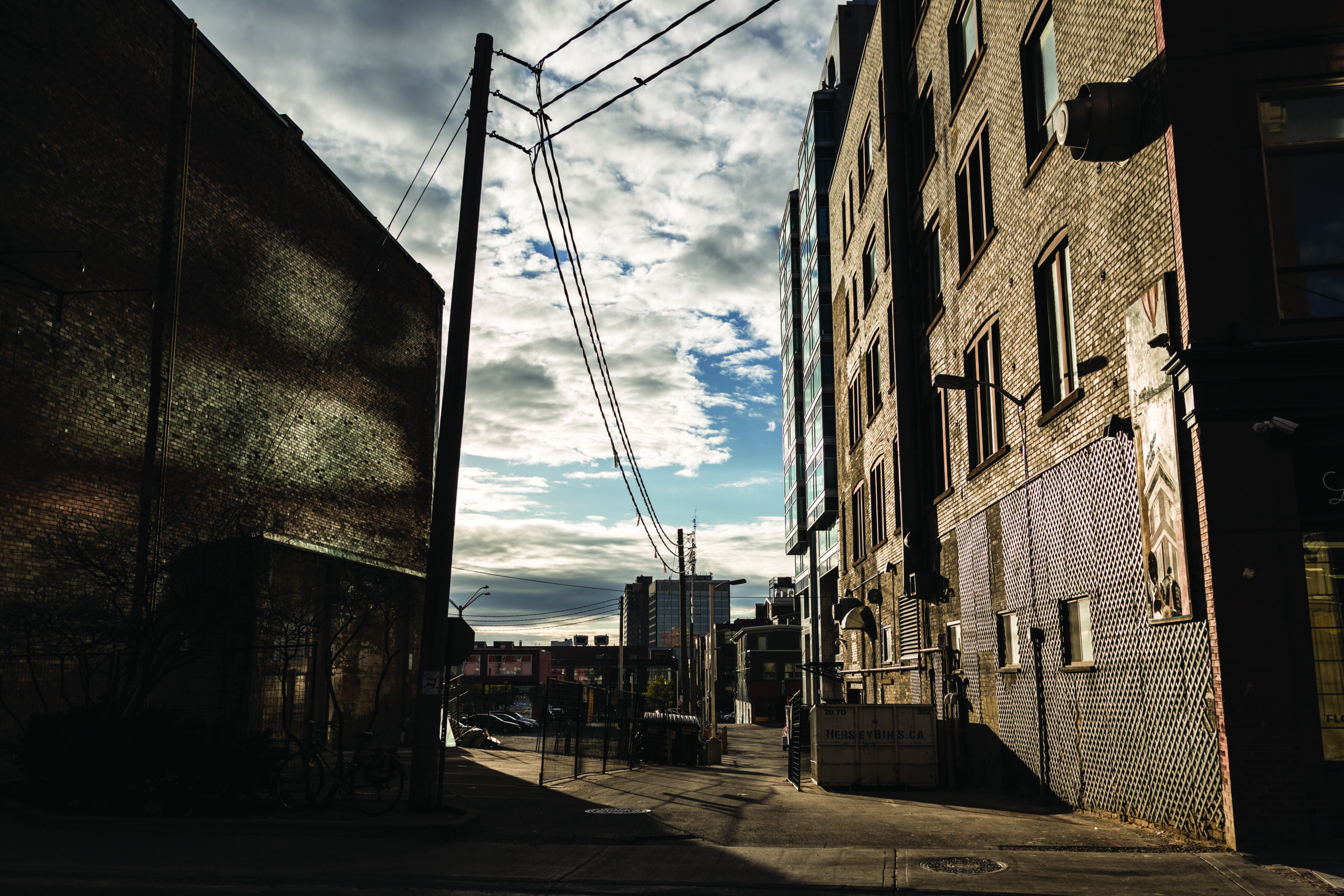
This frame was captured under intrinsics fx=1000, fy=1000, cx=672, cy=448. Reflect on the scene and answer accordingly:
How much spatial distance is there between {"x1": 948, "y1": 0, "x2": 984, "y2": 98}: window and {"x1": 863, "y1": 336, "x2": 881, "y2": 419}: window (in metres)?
7.98

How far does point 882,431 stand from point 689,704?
2300 centimetres

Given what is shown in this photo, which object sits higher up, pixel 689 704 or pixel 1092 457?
pixel 1092 457

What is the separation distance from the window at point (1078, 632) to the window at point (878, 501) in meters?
12.5

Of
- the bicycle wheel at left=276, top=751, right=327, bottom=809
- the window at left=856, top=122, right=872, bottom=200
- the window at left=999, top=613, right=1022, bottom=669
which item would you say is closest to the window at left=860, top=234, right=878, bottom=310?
the window at left=856, top=122, right=872, bottom=200

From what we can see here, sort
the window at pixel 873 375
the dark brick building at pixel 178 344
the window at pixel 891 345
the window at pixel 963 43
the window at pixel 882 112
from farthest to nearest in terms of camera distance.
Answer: the window at pixel 873 375 → the window at pixel 882 112 → the window at pixel 891 345 → the window at pixel 963 43 → the dark brick building at pixel 178 344

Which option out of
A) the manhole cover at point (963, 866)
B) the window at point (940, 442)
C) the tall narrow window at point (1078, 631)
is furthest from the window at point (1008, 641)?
the manhole cover at point (963, 866)

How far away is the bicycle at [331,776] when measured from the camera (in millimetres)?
12091

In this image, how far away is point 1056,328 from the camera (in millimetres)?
14953

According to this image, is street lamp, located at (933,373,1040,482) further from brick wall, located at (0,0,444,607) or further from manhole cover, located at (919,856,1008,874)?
brick wall, located at (0,0,444,607)

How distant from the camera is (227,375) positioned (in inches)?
981

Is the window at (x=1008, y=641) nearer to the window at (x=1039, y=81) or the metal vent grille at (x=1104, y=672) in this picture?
the metal vent grille at (x=1104, y=672)

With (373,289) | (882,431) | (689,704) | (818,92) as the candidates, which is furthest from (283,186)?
(818,92)

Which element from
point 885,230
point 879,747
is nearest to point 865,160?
point 885,230

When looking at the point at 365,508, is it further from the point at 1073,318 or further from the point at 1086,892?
the point at 1086,892
